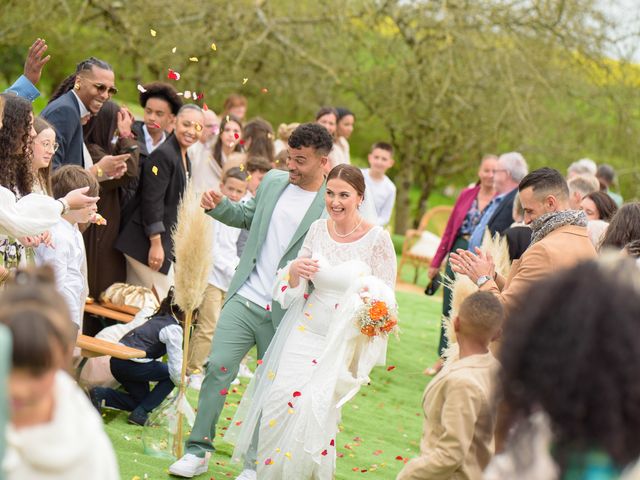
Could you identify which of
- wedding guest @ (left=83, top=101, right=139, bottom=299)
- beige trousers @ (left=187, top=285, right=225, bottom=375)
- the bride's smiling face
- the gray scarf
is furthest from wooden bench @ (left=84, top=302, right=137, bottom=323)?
the gray scarf

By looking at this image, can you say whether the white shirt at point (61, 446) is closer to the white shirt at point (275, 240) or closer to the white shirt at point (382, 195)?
the white shirt at point (275, 240)

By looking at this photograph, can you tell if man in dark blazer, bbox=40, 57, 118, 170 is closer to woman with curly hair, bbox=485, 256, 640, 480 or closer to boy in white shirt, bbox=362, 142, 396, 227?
boy in white shirt, bbox=362, 142, 396, 227

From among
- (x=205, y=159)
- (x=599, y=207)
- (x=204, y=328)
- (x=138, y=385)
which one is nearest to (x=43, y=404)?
(x=138, y=385)

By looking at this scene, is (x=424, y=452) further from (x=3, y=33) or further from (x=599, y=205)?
(x=3, y=33)

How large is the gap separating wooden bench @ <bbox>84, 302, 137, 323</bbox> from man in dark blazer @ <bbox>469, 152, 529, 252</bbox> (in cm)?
357

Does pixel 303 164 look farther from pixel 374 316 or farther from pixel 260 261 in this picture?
pixel 374 316

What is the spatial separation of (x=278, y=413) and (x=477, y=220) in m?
4.80

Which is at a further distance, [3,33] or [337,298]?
[3,33]

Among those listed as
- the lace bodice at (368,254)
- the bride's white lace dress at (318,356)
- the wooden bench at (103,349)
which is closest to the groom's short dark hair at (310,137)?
the bride's white lace dress at (318,356)

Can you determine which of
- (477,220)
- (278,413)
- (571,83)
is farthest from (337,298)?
(571,83)

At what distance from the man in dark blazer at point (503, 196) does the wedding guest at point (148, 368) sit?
3.40 meters

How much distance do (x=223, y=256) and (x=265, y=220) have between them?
2419 millimetres

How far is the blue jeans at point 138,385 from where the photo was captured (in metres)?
7.34

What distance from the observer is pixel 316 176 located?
668cm
